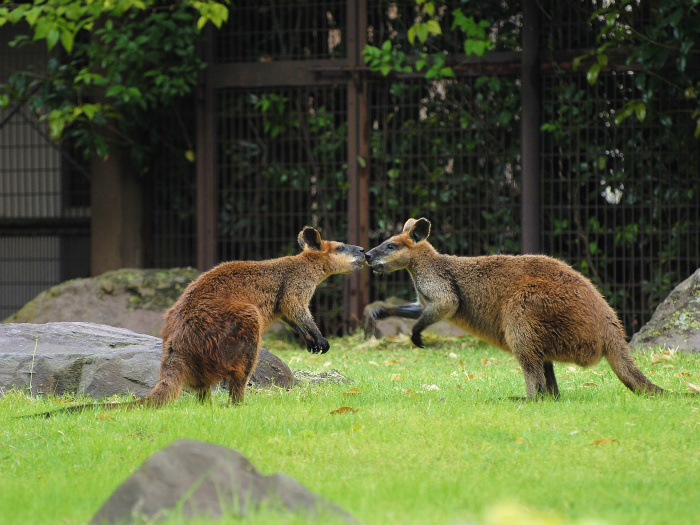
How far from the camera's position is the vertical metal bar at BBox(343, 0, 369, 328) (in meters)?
11.3

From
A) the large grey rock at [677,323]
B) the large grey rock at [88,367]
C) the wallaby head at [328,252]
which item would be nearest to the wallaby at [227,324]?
the wallaby head at [328,252]

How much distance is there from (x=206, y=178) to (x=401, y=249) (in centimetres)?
526

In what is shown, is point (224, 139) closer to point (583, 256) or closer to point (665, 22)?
point (583, 256)

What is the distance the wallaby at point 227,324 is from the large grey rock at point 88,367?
0.52 m

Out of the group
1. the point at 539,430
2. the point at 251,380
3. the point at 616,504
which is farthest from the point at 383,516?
the point at 251,380

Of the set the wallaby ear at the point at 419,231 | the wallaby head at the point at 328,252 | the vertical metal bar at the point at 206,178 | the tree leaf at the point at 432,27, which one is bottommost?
the wallaby head at the point at 328,252

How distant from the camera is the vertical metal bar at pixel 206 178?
11.8 metres

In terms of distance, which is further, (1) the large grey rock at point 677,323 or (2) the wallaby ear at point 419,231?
(1) the large grey rock at point 677,323

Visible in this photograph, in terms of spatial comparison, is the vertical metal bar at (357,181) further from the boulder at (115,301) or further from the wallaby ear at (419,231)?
the wallaby ear at (419,231)

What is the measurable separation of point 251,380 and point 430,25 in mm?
5339

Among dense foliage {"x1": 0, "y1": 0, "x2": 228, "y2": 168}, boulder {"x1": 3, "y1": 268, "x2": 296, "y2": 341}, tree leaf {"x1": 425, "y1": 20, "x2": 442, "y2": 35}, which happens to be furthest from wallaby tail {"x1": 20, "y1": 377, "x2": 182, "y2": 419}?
tree leaf {"x1": 425, "y1": 20, "x2": 442, "y2": 35}

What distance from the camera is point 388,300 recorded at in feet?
37.2

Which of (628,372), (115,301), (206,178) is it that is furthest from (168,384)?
(206,178)

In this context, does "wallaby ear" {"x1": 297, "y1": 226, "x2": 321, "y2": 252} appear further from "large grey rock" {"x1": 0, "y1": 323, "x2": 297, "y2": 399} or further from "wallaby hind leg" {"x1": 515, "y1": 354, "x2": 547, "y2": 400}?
"wallaby hind leg" {"x1": 515, "y1": 354, "x2": 547, "y2": 400}
